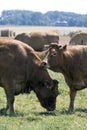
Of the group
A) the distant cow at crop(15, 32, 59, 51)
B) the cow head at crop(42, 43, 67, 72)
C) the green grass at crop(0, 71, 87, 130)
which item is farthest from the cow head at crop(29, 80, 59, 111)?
the distant cow at crop(15, 32, 59, 51)

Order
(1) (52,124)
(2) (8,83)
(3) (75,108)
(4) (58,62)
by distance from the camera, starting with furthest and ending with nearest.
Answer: (3) (75,108) → (4) (58,62) → (2) (8,83) → (1) (52,124)

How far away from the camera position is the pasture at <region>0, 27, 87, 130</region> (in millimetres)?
10039

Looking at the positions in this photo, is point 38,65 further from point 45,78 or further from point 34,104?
point 34,104

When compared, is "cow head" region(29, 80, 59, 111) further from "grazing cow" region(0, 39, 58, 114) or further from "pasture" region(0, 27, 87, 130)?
"pasture" region(0, 27, 87, 130)

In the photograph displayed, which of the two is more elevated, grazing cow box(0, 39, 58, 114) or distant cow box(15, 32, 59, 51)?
grazing cow box(0, 39, 58, 114)

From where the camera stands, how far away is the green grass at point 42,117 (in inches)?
395

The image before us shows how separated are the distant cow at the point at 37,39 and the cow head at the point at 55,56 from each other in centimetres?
2342

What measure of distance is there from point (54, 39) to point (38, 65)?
25.5m

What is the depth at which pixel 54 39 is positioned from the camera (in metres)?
37.8

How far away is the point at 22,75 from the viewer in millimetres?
12047

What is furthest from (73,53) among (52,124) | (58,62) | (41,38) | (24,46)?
(41,38)

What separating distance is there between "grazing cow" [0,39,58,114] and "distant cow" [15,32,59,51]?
23.8 metres

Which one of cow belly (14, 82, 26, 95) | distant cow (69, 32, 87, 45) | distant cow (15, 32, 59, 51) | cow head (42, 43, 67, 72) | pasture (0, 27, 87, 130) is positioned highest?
cow head (42, 43, 67, 72)

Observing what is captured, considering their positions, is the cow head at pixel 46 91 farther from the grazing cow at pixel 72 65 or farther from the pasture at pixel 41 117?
the grazing cow at pixel 72 65
